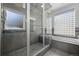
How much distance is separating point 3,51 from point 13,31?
45 cm

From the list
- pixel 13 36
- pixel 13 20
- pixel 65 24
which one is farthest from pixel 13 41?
pixel 65 24

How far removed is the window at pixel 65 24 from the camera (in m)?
2.23

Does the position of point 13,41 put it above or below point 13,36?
below

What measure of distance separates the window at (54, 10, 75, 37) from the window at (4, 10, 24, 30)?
1.04 metres

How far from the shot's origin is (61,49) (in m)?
2.18

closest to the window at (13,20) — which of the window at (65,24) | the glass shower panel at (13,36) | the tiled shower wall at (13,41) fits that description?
the glass shower panel at (13,36)

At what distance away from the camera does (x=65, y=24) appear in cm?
226

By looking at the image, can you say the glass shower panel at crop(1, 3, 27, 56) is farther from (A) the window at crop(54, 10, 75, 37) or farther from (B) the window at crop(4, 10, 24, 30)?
(A) the window at crop(54, 10, 75, 37)

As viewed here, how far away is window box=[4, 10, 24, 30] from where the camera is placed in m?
1.68

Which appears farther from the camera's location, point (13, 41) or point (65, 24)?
point (65, 24)

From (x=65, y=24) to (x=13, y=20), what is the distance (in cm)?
141

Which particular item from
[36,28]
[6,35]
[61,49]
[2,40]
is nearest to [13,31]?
[6,35]

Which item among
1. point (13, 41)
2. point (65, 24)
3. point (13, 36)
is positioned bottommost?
point (13, 41)

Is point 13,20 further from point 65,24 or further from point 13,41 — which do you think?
point 65,24
